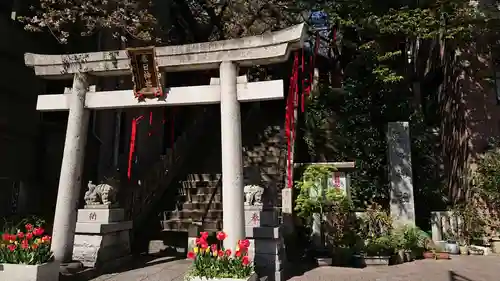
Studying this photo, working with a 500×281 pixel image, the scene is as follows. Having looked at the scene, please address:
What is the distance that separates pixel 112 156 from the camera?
40.9ft

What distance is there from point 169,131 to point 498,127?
14106 mm

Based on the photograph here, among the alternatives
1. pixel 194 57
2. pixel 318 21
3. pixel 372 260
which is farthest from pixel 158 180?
pixel 318 21

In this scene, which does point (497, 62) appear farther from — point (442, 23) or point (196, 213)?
point (196, 213)

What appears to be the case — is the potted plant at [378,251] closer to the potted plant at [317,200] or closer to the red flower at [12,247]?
the potted plant at [317,200]

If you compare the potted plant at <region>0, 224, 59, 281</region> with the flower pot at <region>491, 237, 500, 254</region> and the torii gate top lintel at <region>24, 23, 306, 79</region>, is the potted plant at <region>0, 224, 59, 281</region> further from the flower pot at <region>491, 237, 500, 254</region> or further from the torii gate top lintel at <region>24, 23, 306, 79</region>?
the flower pot at <region>491, 237, 500, 254</region>

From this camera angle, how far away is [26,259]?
6.35 m

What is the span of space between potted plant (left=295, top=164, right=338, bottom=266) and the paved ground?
1549mm

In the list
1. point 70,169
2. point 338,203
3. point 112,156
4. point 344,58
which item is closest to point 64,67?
point 70,169

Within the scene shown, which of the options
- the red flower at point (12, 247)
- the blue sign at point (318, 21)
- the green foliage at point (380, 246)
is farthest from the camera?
the blue sign at point (318, 21)

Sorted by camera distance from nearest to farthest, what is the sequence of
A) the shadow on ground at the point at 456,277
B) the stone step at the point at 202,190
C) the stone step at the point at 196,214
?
the shadow on ground at the point at 456,277, the stone step at the point at 196,214, the stone step at the point at 202,190

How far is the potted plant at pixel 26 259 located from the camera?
620cm

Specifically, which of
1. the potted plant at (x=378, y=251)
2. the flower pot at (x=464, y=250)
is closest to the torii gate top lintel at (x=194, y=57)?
the potted plant at (x=378, y=251)

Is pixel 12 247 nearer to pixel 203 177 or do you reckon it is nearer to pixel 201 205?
pixel 201 205

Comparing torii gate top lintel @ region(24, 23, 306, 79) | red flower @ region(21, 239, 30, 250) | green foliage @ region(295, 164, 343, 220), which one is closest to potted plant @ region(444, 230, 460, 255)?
green foliage @ region(295, 164, 343, 220)
